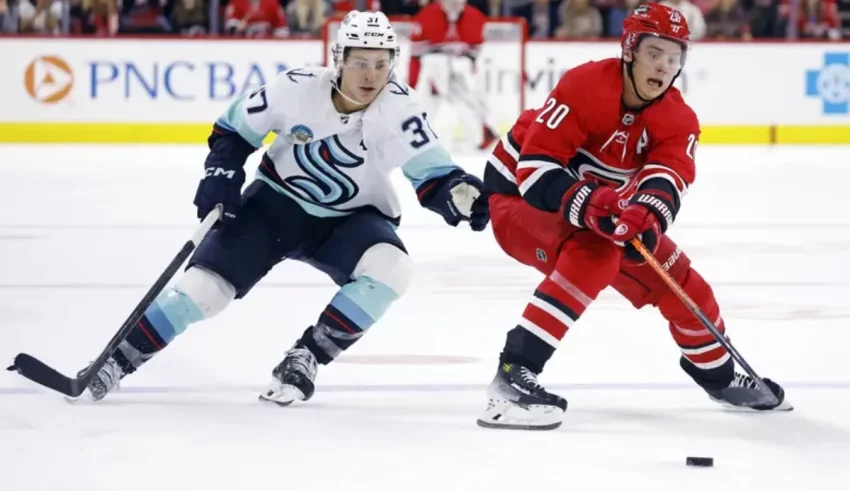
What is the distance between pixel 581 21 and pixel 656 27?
8086mm

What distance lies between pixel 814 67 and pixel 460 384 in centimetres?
814

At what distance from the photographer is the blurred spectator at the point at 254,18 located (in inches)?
440

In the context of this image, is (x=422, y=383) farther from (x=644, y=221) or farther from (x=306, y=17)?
(x=306, y=17)

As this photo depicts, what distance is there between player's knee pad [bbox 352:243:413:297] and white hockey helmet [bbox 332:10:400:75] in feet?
1.35

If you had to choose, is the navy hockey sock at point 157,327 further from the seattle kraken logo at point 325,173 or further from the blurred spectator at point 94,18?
the blurred spectator at point 94,18

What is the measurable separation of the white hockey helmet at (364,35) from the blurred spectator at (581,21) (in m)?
7.82

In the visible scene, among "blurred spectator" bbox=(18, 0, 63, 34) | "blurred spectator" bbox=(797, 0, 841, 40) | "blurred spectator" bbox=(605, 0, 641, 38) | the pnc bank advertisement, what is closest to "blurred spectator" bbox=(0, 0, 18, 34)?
"blurred spectator" bbox=(18, 0, 63, 34)

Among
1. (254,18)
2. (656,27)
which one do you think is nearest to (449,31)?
(254,18)

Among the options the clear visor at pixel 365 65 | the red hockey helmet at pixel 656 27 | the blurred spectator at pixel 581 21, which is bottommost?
the blurred spectator at pixel 581 21

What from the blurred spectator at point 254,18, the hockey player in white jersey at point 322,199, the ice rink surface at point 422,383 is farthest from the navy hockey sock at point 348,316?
the blurred spectator at point 254,18

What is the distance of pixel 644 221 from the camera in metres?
3.09

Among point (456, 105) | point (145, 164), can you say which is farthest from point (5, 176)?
point (456, 105)

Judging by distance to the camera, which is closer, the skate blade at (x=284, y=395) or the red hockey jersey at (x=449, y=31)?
the skate blade at (x=284, y=395)

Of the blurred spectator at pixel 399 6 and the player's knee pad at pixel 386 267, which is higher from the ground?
the blurred spectator at pixel 399 6
